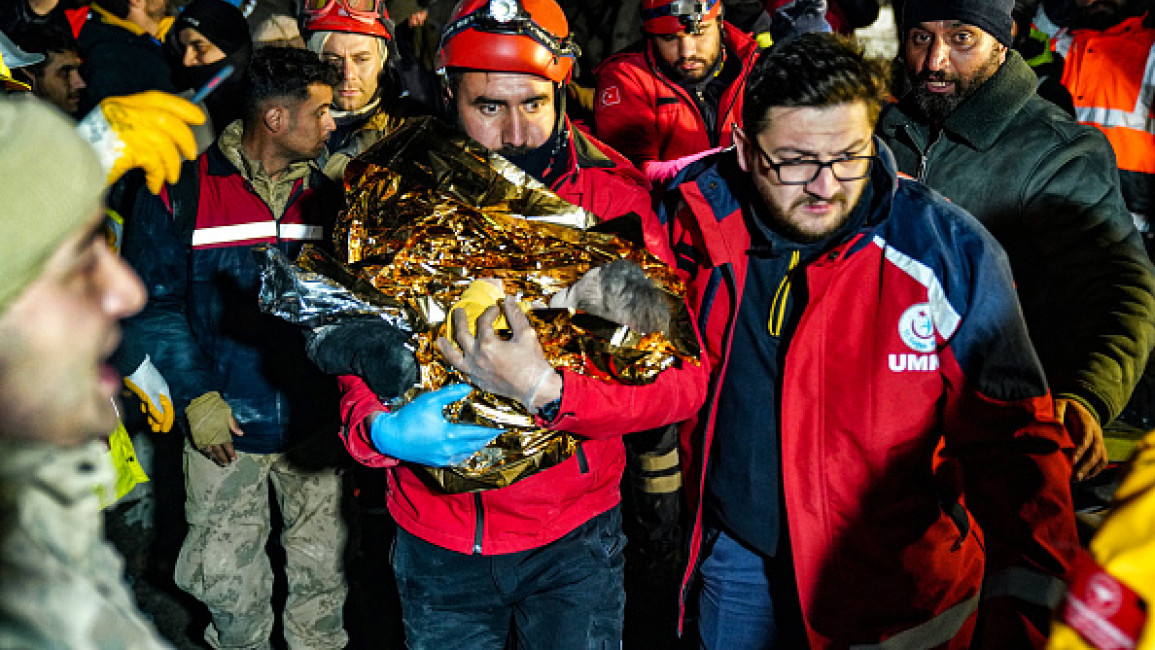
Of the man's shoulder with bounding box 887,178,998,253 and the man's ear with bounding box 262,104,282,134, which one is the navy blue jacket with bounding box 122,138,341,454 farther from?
the man's shoulder with bounding box 887,178,998,253

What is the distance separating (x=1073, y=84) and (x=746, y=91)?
14.5 feet

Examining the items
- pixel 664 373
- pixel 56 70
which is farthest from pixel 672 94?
pixel 56 70

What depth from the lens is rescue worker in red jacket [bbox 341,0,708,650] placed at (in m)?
2.47

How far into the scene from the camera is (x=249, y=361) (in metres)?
3.59

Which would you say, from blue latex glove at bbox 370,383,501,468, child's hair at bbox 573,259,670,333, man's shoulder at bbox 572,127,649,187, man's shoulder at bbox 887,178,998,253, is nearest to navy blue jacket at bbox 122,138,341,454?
man's shoulder at bbox 572,127,649,187

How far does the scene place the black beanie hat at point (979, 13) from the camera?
3.28 metres

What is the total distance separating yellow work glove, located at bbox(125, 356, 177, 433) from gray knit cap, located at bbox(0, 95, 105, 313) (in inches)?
97.7

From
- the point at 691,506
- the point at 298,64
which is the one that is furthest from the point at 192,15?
the point at 691,506

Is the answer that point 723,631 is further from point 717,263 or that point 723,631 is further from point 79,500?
point 79,500

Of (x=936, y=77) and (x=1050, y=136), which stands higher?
(x=936, y=77)

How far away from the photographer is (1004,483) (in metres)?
2.15

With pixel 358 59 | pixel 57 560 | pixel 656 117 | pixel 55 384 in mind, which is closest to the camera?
pixel 57 560

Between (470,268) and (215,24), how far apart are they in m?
3.66

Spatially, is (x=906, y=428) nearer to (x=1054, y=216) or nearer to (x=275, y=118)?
(x=1054, y=216)
